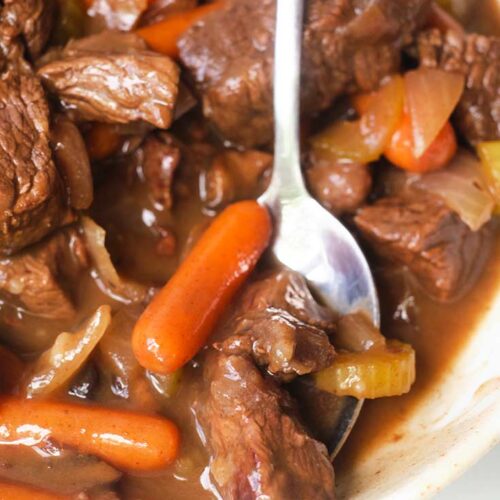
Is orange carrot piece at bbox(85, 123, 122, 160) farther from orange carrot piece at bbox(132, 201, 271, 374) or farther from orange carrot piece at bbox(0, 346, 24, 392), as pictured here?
orange carrot piece at bbox(0, 346, 24, 392)

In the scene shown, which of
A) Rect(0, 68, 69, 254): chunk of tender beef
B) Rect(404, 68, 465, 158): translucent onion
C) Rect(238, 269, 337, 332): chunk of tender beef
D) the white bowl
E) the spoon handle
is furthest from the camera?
Rect(404, 68, 465, 158): translucent onion

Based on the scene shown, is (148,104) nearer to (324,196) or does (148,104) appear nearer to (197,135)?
(197,135)

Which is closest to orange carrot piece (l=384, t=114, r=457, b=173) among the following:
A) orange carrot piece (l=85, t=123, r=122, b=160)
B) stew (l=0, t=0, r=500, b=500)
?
stew (l=0, t=0, r=500, b=500)

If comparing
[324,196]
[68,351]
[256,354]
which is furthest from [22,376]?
[324,196]

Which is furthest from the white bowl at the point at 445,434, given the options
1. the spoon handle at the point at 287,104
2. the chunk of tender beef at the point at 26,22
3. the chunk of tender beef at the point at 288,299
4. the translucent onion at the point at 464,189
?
the chunk of tender beef at the point at 26,22

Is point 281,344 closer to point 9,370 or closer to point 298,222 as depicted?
point 298,222

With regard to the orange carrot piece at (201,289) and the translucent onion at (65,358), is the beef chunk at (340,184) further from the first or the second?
the translucent onion at (65,358)
